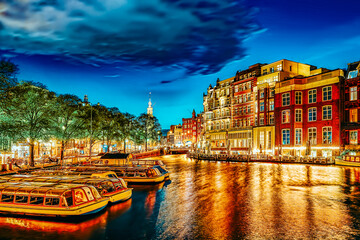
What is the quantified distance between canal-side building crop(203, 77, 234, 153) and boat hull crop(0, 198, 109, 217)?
76106mm

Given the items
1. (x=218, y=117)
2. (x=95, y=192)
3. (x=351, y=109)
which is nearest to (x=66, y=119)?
(x=95, y=192)

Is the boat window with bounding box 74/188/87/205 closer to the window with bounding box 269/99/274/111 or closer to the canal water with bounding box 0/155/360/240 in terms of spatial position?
the canal water with bounding box 0/155/360/240

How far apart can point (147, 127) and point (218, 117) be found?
111 feet

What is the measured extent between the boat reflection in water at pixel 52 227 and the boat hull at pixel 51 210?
435 millimetres

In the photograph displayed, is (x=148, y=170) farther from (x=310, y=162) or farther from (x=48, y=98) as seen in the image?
(x=310, y=162)

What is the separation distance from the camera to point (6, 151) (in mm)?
47156

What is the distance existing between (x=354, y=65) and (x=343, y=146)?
19.1 meters

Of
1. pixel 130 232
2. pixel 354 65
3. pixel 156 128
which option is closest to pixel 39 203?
pixel 130 232

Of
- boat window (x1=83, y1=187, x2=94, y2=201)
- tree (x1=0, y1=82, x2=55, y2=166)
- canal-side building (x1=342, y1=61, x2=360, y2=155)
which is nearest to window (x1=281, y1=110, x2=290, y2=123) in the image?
canal-side building (x1=342, y1=61, x2=360, y2=155)

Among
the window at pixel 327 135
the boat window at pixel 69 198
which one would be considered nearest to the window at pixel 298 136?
the window at pixel 327 135

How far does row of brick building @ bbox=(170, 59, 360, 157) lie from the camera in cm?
6316

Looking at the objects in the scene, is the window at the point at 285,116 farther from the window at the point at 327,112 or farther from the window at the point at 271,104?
the window at the point at 327,112

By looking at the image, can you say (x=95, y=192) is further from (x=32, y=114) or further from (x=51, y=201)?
(x=32, y=114)

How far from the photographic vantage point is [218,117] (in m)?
101
